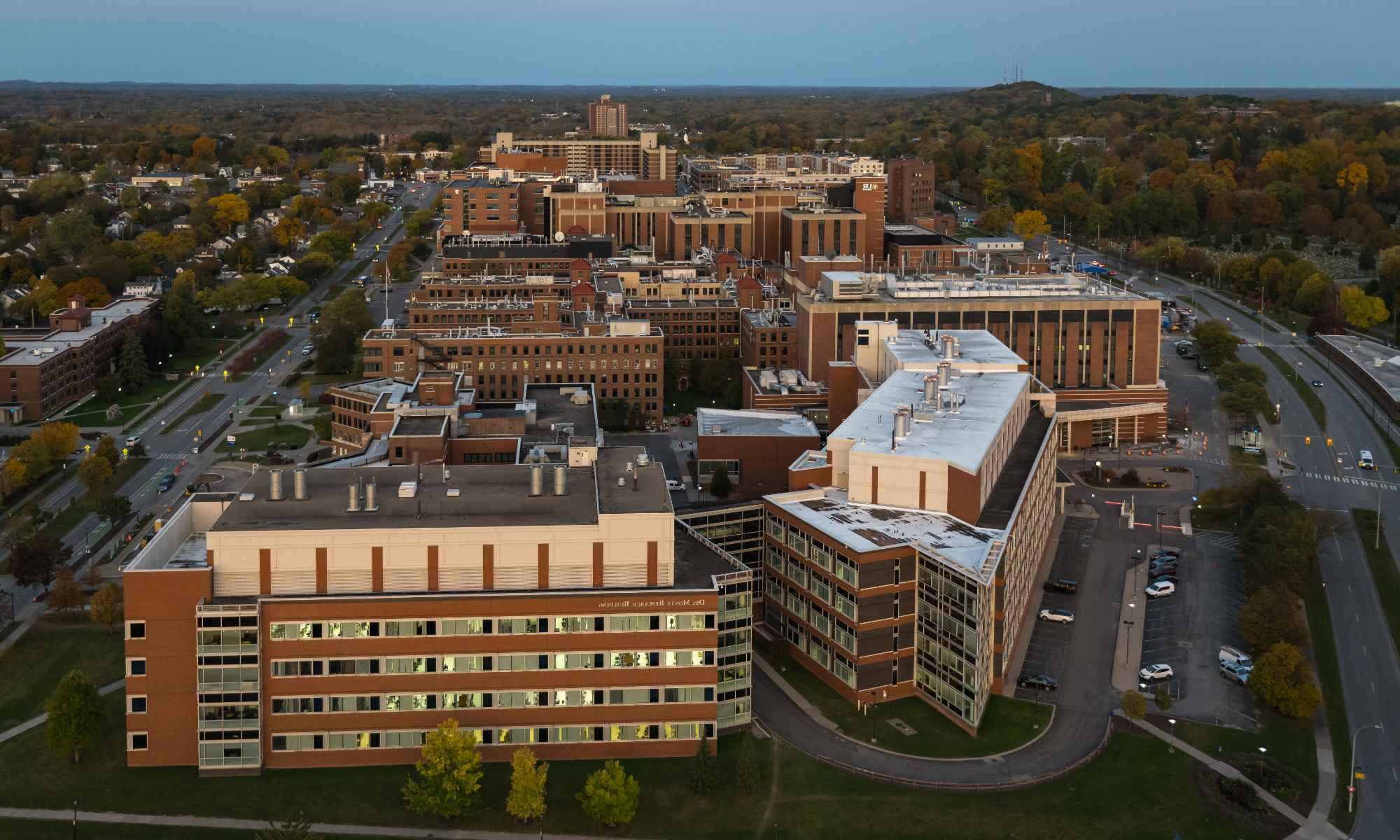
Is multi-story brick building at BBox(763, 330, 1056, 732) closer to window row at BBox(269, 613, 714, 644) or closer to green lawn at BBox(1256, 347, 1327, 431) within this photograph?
window row at BBox(269, 613, 714, 644)

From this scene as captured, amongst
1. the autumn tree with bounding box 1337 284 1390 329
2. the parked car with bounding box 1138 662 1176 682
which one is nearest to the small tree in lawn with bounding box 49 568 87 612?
the parked car with bounding box 1138 662 1176 682

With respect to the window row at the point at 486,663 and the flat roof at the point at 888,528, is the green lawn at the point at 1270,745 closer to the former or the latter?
the flat roof at the point at 888,528

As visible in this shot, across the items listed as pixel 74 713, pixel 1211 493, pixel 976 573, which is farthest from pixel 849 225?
pixel 74 713

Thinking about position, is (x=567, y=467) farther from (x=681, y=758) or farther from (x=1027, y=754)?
(x=1027, y=754)

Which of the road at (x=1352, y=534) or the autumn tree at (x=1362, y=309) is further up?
the autumn tree at (x=1362, y=309)

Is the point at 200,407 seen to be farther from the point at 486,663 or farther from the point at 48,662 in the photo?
the point at 486,663

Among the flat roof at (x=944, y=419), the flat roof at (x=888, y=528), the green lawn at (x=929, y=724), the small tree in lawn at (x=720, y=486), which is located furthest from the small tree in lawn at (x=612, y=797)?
the small tree in lawn at (x=720, y=486)
